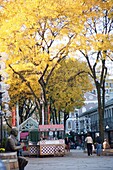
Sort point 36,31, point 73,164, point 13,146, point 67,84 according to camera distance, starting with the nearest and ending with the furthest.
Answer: point 13,146 < point 73,164 < point 36,31 < point 67,84

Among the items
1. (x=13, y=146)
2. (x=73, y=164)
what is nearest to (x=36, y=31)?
(x=73, y=164)

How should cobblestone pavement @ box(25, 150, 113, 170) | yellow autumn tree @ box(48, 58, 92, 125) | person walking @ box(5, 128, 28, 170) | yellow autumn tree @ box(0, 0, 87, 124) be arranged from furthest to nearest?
1. yellow autumn tree @ box(48, 58, 92, 125)
2. yellow autumn tree @ box(0, 0, 87, 124)
3. cobblestone pavement @ box(25, 150, 113, 170)
4. person walking @ box(5, 128, 28, 170)

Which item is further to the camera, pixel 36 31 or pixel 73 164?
pixel 36 31

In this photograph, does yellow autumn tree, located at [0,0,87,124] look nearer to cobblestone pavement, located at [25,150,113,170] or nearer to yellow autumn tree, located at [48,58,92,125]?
cobblestone pavement, located at [25,150,113,170]

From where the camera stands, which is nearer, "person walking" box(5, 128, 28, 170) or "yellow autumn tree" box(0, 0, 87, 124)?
"person walking" box(5, 128, 28, 170)

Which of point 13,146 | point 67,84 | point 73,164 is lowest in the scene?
point 73,164

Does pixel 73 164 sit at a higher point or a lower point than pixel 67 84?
lower

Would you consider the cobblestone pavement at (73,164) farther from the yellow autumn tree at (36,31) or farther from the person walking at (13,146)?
the yellow autumn tree at (36,31)

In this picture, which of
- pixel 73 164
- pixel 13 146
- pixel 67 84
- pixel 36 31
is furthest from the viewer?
pixel 67 84

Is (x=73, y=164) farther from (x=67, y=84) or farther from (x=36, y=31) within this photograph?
(x=67, y=84)

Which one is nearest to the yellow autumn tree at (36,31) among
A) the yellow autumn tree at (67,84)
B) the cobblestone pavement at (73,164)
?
the cobblestone pavement at (73,164)

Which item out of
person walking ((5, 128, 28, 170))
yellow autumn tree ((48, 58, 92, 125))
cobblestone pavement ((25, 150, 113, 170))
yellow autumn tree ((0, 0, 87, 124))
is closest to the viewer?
person walking ((5, 128, 28, 170))

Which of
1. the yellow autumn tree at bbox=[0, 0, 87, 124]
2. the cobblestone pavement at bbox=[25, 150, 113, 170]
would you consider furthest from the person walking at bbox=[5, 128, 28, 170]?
the yellow autumn tree at bbox=[0, 0, 87, 124]

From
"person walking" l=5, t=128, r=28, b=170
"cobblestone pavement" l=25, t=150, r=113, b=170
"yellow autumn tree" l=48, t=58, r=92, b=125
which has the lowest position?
"cobblestone pavement" l=25, t=150, r=113, b=170
